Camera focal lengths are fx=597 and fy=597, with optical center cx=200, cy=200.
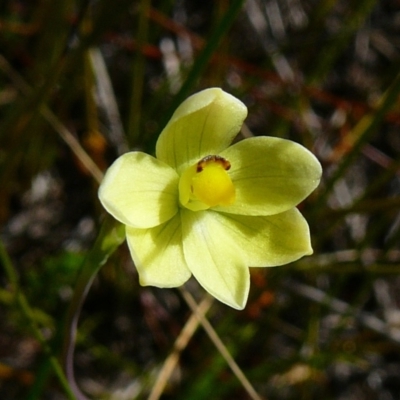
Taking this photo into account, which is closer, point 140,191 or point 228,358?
point 140,191

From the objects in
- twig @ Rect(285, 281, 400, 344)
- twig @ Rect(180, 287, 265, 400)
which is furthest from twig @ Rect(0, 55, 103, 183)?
twig @ Rect(285, 281, 400, 344)

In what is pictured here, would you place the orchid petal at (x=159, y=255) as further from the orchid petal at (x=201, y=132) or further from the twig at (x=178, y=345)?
the twig at (x=178, y=345)

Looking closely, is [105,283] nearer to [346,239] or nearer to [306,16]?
[346,239]

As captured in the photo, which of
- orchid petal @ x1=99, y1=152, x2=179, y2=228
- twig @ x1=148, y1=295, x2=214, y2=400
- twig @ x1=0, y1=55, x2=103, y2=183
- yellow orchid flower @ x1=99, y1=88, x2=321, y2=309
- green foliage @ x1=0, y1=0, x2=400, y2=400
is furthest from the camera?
Answer: green foliage @ x1=0, y1=0, x2=400, y2=400

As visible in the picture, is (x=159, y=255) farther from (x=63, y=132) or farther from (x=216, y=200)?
(x=63, y=132)

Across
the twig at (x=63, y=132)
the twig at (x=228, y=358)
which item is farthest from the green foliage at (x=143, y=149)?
the twig at (x=228, y=358)

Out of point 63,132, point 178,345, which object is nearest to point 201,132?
point 63,132

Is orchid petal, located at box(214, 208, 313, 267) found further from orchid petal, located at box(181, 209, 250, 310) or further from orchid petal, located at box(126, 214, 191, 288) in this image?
orchid petal, located at box(126, 214, 191, 288)
